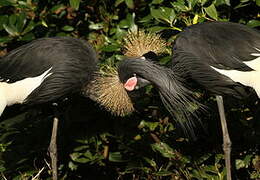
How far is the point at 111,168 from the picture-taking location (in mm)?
3445

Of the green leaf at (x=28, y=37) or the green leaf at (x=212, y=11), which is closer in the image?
the green leaf at (x=212, y=11)

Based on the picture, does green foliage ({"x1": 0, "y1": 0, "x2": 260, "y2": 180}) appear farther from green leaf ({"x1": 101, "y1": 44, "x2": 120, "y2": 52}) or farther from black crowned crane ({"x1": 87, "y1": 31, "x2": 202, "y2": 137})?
black crowned crane ({"x1": 87, "y1": 31, "x2": 202, "y2": 137})

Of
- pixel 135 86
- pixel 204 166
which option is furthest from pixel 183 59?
pixel 204 166

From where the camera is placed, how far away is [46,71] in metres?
2.74

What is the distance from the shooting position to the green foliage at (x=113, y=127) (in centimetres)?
297

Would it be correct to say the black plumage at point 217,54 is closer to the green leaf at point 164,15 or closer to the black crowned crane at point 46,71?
the green leaf at point 164,15

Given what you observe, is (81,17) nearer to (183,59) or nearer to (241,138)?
(183,59)

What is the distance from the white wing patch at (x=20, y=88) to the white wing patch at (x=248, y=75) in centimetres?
88

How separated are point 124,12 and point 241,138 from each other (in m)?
0.99

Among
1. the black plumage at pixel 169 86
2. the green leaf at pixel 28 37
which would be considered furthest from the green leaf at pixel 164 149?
the green leaf at pixel 28 37

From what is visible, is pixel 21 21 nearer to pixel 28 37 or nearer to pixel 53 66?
pixel 28 37

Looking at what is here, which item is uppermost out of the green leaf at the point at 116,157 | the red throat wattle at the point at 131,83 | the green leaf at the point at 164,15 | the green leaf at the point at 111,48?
the green leaf at the point at 164,15

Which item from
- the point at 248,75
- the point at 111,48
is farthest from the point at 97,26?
the point at 248,75

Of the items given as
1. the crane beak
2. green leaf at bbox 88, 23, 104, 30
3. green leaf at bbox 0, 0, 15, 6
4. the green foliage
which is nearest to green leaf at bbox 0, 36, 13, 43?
the green foliage
